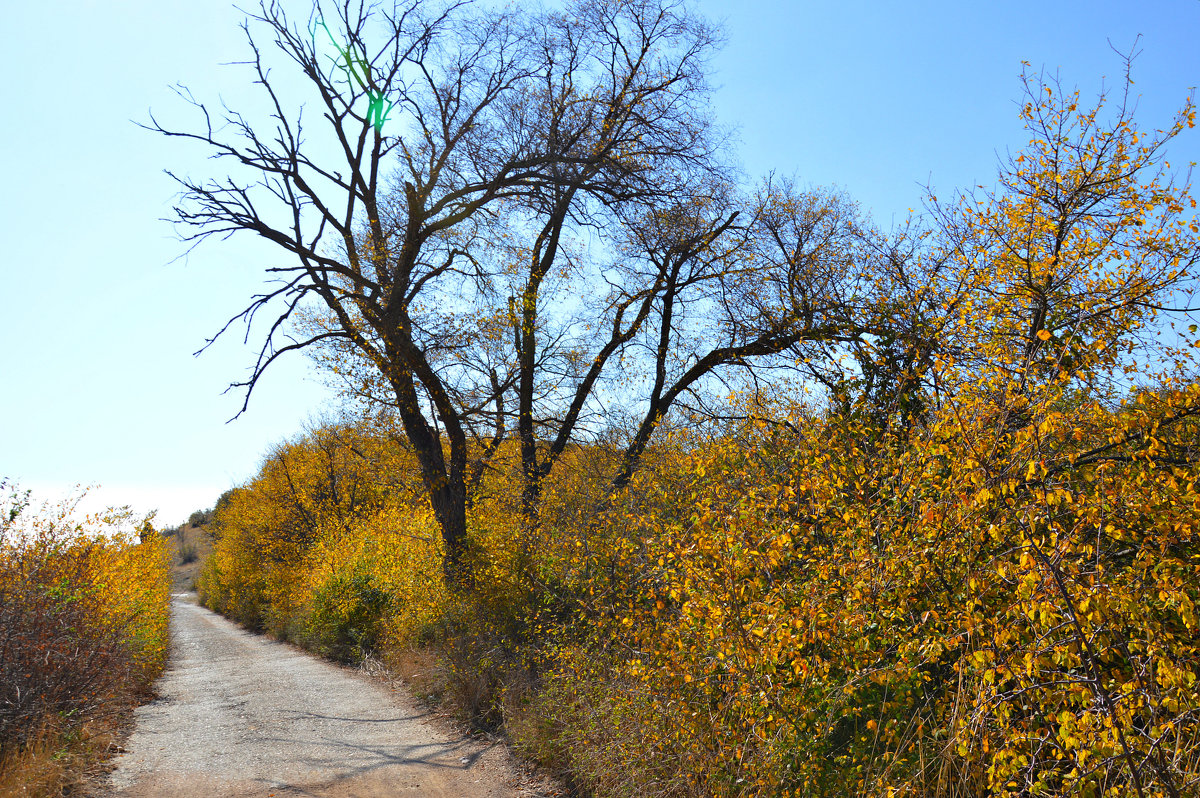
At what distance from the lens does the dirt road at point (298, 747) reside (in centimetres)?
686

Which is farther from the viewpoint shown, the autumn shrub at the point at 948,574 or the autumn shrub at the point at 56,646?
the autumn shrub at the point at 56,646

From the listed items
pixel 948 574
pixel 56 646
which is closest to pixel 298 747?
pixel 56 646

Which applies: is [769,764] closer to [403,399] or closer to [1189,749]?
[1189,749]

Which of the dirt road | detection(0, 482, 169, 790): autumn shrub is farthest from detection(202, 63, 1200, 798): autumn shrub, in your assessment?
detection(0, 482, 169, 790): autumn shrub

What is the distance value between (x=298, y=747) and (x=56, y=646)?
270 centimetres

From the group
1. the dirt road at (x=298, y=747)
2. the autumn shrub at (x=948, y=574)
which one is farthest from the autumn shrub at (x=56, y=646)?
the autumn shrub at (x=948, y=574)

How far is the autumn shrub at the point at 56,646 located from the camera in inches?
257

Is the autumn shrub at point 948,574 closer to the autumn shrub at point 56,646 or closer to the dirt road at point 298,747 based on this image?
the dirt road at point 298,747

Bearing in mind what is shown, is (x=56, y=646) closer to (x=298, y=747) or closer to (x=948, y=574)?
(x=298, y=747)

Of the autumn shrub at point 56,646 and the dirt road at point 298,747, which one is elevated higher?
the autumn shrub at point 56,646

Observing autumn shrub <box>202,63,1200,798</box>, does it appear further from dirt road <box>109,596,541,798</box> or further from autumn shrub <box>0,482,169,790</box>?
autumn shrub <box>0,482,169,790</box>

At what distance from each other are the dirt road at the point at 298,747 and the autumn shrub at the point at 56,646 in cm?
66

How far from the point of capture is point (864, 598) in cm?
376

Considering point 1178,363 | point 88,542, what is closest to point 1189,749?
point 1178,363
